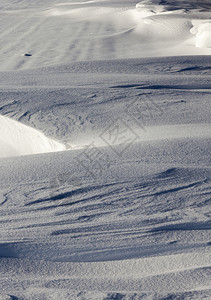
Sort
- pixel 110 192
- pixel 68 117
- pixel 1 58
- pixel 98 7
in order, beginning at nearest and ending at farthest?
1. pixel 110 192
2. pixel 68 117
3. pixel 1 58
4. pixel 98 7

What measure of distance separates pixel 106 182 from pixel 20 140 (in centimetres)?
149

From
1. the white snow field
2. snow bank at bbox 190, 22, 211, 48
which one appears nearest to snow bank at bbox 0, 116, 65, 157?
the white snow field

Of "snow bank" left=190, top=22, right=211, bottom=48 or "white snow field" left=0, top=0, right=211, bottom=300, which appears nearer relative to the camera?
"white snow field" left=0, top=0, right=211, bottom=300

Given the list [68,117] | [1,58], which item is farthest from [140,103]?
[1,58]

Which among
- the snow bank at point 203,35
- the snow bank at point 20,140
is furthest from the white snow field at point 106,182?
the snow bank at point 203,35

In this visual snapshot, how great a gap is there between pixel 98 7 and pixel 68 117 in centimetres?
1086

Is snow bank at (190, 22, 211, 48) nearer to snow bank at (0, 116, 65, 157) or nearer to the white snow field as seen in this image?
the white snow field

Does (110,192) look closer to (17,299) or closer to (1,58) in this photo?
(17,299)

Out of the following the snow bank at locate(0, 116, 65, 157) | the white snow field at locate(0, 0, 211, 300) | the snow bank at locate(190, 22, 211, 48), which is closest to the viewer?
the white snow field at locate(0, 0, 211, 300)

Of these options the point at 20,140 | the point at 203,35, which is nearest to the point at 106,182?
the point at 20,140

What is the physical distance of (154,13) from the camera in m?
11.4

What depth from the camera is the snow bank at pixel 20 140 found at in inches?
128

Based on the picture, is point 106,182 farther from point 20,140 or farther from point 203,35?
point 203,35

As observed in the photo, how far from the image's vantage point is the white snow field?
1.59 meters
